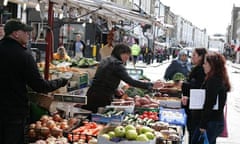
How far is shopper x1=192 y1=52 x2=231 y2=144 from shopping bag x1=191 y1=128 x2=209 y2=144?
8 centimetres

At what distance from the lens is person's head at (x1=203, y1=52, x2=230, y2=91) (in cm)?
557

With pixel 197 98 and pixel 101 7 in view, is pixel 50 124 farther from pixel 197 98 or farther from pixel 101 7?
pixel 101 7

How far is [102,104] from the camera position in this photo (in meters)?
6.61

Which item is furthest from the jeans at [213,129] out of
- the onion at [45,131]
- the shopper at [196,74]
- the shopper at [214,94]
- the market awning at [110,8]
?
the market awning at [110,8]

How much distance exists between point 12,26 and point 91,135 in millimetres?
1539

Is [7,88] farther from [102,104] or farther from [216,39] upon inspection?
[216,39]

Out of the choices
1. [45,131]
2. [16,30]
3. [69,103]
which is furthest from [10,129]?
[69,103]

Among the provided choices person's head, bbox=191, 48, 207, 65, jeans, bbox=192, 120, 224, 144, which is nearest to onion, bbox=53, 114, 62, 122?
jeans, bbox=192, 120, 224, 144

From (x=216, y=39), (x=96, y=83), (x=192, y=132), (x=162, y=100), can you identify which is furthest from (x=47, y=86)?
(x=216, y=39)

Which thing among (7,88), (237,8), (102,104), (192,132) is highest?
(237,8)

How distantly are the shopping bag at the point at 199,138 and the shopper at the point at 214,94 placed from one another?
83mm

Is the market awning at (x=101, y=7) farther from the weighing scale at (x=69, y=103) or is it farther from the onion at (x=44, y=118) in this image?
the onion at (x=44, y=118)

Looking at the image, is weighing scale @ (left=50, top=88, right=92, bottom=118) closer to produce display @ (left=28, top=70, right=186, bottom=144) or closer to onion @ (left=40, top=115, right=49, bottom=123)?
produce display @ (left=28, top=70, right=186, bottom=144)

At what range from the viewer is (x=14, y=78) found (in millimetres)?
4574
